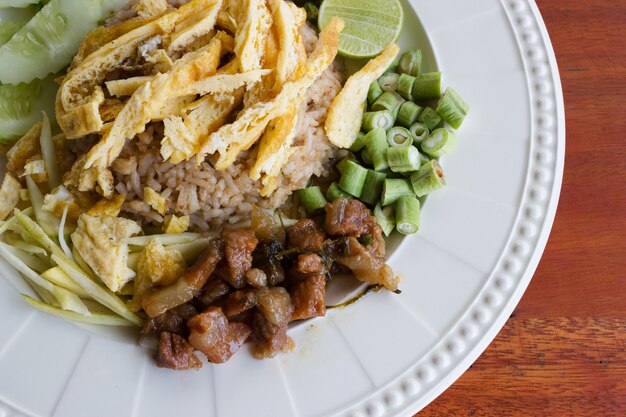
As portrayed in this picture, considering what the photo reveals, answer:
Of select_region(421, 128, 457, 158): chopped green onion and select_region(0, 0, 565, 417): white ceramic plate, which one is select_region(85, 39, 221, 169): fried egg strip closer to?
select_region(0, 0, 565, 417): white ceramic plate

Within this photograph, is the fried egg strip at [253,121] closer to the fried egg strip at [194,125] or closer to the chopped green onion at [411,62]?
the fried egg strip at [194,125]

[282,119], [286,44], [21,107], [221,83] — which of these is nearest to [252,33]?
[286,44]

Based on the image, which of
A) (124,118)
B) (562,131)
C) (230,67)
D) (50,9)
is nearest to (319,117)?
(230,67)

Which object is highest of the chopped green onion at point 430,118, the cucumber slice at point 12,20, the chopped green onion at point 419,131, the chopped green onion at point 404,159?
the cucumber slice at point 12,20

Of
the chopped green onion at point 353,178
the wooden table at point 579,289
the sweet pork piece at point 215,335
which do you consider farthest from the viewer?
the chopped green onion at point 353,178

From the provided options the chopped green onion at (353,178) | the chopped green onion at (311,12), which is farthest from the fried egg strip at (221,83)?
the chopped green onion at (311,12)

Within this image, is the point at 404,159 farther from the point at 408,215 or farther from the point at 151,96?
the point at 151,96
